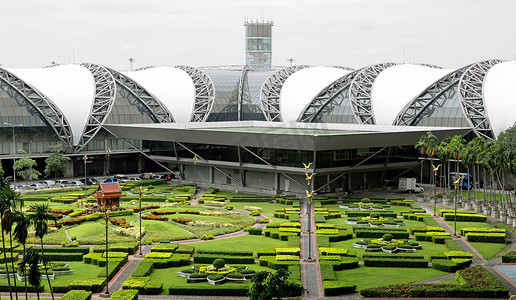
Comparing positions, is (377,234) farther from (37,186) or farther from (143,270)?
(37,186)

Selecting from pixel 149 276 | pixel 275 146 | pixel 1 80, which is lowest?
pixel 149 276

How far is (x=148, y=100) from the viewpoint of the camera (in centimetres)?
12581

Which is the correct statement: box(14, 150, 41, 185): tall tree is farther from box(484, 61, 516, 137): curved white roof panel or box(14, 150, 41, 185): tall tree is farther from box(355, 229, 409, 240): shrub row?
box(484, 61, 516, 137): curved white roof panel

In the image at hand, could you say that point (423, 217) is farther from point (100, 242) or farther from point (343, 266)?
point (100, 242)

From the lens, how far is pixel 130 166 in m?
126

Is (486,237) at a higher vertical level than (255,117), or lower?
lower

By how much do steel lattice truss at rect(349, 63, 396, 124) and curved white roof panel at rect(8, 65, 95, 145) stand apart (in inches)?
1777

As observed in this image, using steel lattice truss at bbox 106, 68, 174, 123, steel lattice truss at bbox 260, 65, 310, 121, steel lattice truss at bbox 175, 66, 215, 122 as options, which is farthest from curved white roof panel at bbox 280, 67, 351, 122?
steel lattice truss at bbox 106, 68, 174, 123

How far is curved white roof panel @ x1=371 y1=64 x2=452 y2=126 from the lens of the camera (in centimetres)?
11062

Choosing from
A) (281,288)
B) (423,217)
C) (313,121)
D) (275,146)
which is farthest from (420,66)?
(281,288)

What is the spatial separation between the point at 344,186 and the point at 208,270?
48.7 m

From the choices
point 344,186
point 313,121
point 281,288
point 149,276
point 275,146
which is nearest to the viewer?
point 281,288

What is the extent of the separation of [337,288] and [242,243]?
18345 millimetres

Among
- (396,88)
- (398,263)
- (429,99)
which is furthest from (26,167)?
(398,263)
